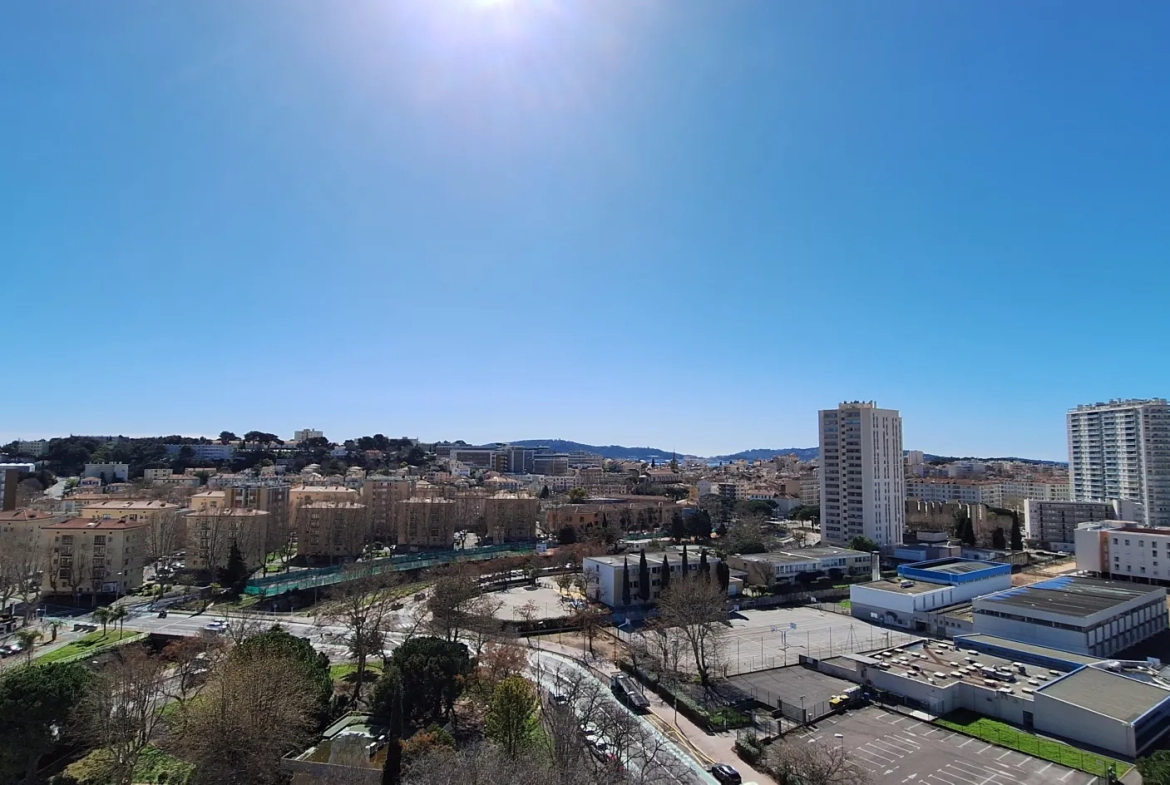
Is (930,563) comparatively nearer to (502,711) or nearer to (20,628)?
(502,711)

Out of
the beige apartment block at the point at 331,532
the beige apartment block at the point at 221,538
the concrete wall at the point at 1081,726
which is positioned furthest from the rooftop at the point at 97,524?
the concrete wall at the point at 1081,726

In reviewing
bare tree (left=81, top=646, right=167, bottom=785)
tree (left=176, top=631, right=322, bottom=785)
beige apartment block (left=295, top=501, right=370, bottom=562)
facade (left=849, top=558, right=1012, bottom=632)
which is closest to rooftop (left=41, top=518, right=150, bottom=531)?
beige apartment block (left=295, top=501, right=370, bottom=562)

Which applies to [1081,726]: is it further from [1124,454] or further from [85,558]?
[1124,454]

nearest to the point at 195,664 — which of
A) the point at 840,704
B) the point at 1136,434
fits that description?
the point at 840,704

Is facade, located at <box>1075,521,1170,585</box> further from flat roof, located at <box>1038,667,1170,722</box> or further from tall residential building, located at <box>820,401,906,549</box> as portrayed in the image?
flat roof, located at <box>1038,667,1170,722</box>

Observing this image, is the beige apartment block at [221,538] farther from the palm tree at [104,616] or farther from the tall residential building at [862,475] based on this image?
the tall residential building at [862,475]

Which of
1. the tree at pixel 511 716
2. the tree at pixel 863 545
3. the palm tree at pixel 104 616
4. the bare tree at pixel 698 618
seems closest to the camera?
the tree at pixel 511 716
